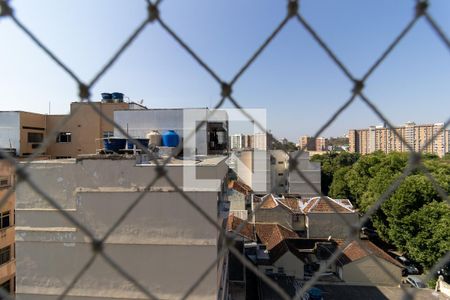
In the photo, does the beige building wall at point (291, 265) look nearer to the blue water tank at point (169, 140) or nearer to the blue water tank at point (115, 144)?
the blue water tank at point (169, 140)

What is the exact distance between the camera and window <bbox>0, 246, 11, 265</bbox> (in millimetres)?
5264

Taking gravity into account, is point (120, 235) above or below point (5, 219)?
above

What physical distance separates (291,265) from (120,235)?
20.4 feet

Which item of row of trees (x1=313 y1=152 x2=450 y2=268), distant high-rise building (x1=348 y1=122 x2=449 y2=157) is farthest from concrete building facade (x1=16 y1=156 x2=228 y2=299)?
distant high-rise building (x1=348 y1=122 x2=449 y2=157)

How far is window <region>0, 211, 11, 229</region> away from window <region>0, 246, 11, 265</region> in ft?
1.39

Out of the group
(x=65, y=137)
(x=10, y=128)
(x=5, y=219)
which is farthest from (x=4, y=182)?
(x=65, y=137)

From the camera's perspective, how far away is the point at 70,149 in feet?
30.3

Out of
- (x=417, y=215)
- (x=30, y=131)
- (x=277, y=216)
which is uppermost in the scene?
(x=30, y=131)

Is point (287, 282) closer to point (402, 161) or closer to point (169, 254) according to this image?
point (169, 254)

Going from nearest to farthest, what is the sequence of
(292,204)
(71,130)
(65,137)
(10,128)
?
(10,128), (71,130), (65,137), (292,204)

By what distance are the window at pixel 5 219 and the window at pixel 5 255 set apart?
1.39ft

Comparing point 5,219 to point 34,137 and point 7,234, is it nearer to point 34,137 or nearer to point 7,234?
point 7,234

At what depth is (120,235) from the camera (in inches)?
129

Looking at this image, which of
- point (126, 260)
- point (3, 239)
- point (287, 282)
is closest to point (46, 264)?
point (126, 260)
